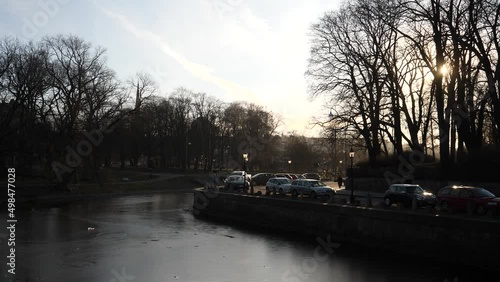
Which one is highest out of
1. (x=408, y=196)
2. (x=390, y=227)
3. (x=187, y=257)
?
(x=408, y=196)

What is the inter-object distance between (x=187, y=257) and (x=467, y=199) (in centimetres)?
1455

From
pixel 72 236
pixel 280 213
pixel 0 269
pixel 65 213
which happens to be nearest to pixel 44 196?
pixel 65 213

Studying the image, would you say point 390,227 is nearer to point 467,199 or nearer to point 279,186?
point 467,199

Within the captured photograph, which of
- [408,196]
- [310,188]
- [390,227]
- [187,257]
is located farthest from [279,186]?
[187,257]

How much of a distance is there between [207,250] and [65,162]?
34958 millimetres

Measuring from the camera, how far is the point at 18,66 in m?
49.7

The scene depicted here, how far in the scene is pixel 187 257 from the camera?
23969 mm

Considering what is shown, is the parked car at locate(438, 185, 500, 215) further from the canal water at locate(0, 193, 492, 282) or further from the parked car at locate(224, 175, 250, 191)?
the parked car at locate(224, 175, 250, 191)

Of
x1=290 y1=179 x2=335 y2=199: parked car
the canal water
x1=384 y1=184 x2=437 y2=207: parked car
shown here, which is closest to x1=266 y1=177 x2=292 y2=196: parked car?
x1=290 y1=179 x2=335 y2=199: parked car

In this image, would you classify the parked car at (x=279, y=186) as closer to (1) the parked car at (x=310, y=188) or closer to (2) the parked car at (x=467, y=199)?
(1) the parked car at (x=310, y=188)

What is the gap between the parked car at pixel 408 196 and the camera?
28.6 m

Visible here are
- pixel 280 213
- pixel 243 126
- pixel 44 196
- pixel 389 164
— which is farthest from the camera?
pixel 243 126

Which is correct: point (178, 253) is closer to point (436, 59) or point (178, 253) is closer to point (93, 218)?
point (93, 218)

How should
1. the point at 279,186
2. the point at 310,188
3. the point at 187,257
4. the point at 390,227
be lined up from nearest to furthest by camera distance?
the point at 187,257 < the point at 390,227 < the point at 310,188 < the point at 279,186
